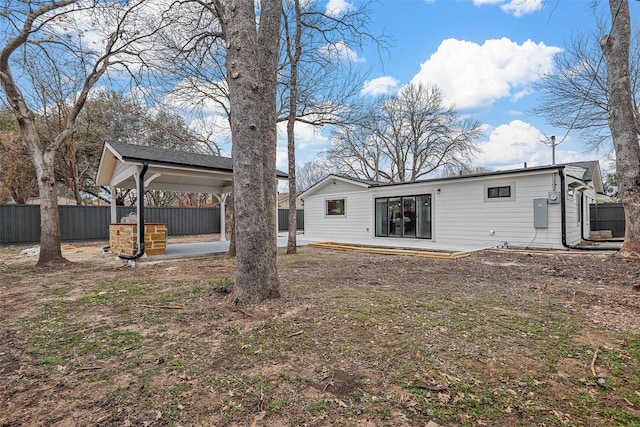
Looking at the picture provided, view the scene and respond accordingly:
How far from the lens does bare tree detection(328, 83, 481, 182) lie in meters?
21.3

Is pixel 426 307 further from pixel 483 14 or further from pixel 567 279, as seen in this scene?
pixel 483 14

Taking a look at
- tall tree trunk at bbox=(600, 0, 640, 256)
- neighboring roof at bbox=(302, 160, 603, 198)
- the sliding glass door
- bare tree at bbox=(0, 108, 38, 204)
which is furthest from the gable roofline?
bare tree at bbox=(0, 108, 38, 204)

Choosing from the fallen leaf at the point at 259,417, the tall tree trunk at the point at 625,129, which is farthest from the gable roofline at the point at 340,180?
the fallen leaf at the point at 259,417

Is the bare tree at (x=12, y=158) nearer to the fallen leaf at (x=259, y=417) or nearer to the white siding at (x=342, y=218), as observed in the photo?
the white siding at (x=342, y=218)

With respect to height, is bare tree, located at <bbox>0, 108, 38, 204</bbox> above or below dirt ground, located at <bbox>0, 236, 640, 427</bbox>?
above

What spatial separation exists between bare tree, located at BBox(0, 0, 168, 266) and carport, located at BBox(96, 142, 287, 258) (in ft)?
4.89

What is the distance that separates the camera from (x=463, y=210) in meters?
10.1

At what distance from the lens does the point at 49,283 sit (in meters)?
5.06

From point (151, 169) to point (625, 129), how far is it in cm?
1123

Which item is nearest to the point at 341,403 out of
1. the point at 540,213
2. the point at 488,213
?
the point at 540,213

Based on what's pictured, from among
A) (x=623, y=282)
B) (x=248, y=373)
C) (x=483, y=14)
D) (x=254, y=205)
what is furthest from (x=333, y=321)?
(x=483, y=14)

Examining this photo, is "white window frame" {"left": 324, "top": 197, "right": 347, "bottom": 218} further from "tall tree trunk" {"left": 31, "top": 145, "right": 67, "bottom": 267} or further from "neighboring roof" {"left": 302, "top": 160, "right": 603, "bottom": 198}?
"tall tree trunk" {"left": 31, "top": 145, "right": 67, "bottom": 267}

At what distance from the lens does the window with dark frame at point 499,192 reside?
9.18 metres

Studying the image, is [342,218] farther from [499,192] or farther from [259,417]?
[259,417]
